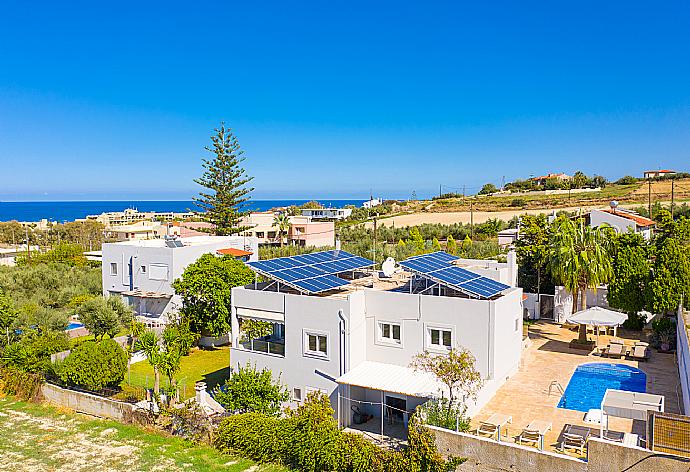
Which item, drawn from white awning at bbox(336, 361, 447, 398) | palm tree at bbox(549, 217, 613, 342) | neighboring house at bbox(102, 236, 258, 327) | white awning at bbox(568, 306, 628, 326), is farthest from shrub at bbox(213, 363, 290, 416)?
palm tree at bbox(549, 217, 613, 342)

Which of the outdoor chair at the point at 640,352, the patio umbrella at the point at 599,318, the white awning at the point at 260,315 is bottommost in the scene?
the outdoor chair at the point at 640,352

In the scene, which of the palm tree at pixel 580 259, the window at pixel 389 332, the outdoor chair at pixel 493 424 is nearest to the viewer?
the outdoor chair at pixel 493 424

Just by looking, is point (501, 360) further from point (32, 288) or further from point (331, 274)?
point (32, 288)

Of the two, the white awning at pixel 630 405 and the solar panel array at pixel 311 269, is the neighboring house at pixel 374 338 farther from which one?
the white awning at pixel 630 405

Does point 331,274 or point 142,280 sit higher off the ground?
point 331,274

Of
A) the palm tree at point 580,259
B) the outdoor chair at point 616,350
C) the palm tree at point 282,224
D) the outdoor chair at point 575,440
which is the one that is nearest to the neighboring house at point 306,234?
the palm tree at point 282,224

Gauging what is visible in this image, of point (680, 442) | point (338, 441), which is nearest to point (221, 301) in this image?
point (338, 441)

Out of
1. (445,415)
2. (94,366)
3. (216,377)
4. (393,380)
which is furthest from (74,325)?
(445,415)

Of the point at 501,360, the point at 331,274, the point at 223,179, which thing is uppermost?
the point at 223,179
